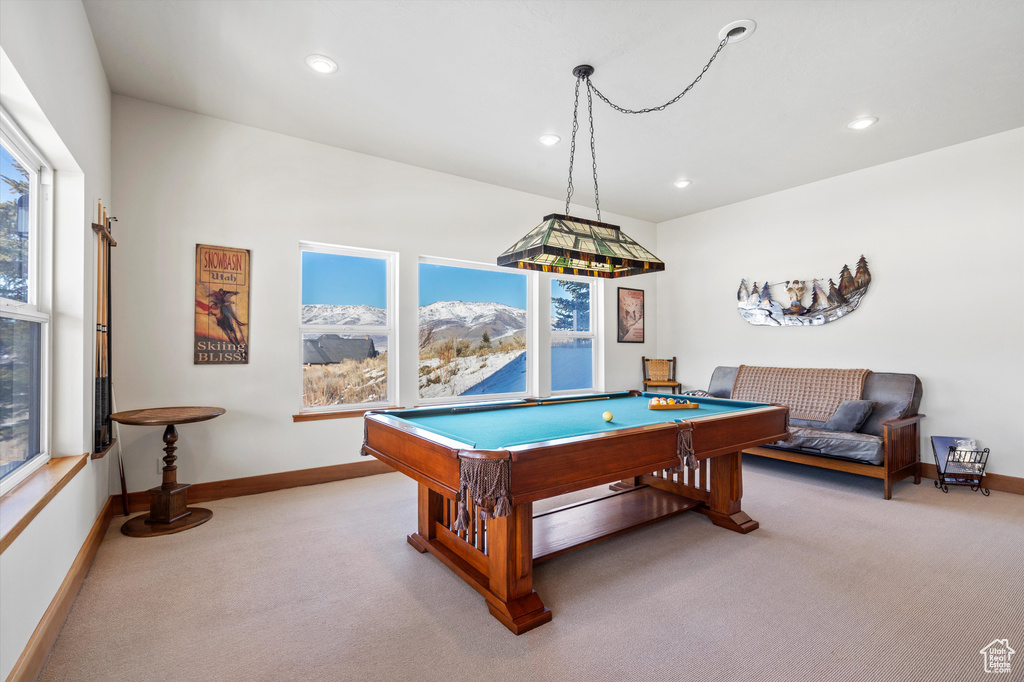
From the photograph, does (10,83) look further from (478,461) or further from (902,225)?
(902,225)

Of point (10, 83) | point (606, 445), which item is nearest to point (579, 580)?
point (606, 445)

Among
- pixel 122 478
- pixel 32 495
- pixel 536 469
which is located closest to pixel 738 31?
pixel 536 469

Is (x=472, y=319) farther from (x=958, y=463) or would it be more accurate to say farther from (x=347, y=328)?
(x=958, y=463)

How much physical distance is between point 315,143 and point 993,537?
551cm

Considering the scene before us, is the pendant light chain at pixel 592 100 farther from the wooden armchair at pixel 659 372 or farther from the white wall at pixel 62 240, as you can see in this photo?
the wooden armchair at pixel 659 372

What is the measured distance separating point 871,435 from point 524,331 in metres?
3.31

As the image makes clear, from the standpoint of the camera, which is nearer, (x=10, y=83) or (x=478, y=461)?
(x=10, y=83)

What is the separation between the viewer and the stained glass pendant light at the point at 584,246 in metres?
2.48

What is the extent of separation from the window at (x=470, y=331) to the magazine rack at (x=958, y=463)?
377 centimetres

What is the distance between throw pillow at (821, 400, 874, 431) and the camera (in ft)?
13.2

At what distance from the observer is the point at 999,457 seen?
3873 mm

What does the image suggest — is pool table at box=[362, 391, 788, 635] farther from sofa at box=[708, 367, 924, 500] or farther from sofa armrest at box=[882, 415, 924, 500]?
sofa armrest at box=[882, 415, 924, 500]

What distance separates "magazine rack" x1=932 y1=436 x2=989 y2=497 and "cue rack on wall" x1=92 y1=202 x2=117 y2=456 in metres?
5.95

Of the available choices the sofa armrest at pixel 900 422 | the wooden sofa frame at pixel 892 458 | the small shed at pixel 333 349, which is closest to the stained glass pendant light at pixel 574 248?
the small shed at pixel 333 349
